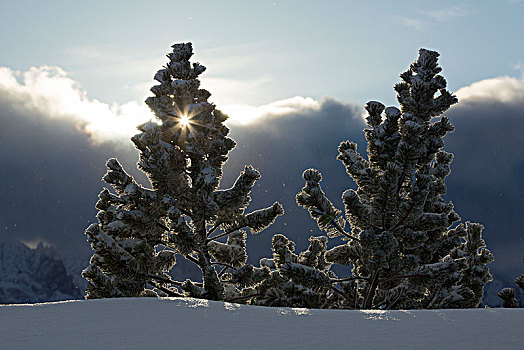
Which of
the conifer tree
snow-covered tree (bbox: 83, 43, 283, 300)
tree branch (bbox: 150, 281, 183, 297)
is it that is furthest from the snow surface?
the conifer tree

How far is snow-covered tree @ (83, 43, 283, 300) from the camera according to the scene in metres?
14.5

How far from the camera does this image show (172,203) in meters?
14.5

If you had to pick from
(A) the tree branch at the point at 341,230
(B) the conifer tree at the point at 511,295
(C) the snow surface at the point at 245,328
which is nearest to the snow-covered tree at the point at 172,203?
(A) the tree branch at the point at 341,230

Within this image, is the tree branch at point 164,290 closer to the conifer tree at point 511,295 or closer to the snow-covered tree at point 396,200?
the snow-covered tree at point 396,200

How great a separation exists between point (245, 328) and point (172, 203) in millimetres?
8719

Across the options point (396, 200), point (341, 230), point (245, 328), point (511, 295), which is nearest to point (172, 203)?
point (341, 230)

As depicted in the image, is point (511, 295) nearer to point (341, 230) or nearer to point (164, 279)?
point (341, 230)

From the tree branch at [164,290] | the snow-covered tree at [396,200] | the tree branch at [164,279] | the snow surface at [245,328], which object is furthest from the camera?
the tree branch at [164,290]

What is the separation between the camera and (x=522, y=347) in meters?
5.38

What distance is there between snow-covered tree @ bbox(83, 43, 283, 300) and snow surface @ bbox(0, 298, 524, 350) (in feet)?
22.3

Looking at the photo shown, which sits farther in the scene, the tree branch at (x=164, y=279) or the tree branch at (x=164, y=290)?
the tree branch at (x=164, y=290)

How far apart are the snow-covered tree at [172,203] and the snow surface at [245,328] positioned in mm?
6801

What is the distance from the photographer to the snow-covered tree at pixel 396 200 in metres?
14.1

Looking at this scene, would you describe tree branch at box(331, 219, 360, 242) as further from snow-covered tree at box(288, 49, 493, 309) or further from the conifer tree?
the conifer tree
